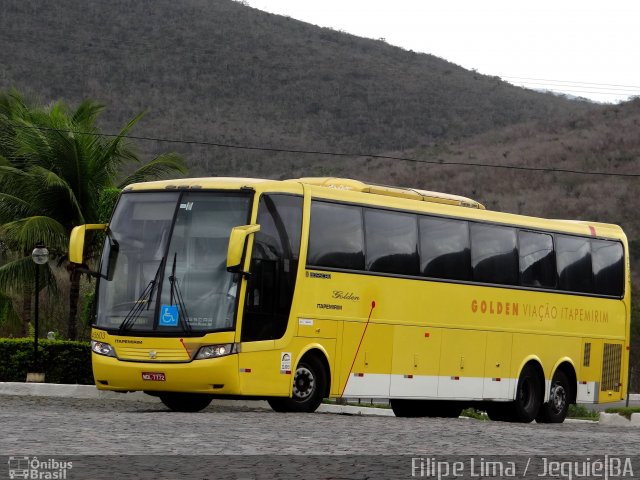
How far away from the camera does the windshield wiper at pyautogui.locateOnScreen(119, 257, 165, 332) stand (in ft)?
61.4

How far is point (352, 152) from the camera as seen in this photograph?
303 ft

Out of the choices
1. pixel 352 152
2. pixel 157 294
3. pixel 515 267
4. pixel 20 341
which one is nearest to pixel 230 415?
pixel 157 294

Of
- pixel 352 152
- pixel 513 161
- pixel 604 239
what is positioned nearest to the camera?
pixel 604 239

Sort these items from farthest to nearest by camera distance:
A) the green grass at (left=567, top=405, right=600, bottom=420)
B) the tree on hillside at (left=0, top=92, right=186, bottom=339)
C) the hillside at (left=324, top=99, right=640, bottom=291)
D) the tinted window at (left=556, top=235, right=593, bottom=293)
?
1. the hillside at (left=324, top=99, right=640, bottom=291)
2. the green grass at (left=567, top=405, right=600, bottom=420)
3. the tree on hillside at (left=0, top=92, right=186, bottom=339)
4. the tinted window at (left=556, top=235, right=593, bottom=293)

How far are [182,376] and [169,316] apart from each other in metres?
0.86

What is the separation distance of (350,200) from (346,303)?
161 cm

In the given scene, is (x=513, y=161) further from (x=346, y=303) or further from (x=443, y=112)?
(x=346, y=303)

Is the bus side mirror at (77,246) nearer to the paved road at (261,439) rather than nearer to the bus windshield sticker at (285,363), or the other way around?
the paved road at (261,439)

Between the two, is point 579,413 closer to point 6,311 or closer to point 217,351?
point 6,311

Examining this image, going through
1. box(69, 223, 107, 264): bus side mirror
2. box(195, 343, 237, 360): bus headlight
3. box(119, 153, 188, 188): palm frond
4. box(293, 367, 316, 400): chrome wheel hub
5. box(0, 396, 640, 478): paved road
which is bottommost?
box(0, 396, 640, 478): paved road

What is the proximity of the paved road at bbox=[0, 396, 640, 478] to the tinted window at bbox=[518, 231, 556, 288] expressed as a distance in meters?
6.67

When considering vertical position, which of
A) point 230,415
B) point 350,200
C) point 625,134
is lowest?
point 230,415

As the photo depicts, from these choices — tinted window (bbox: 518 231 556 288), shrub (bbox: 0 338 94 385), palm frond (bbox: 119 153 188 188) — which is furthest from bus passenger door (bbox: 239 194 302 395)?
palm frond (bbox: 119 153 188 188)

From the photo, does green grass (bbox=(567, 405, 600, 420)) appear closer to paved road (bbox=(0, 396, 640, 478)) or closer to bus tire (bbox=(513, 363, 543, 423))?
bus tire (bbox=(513, 363, 543, 423))
